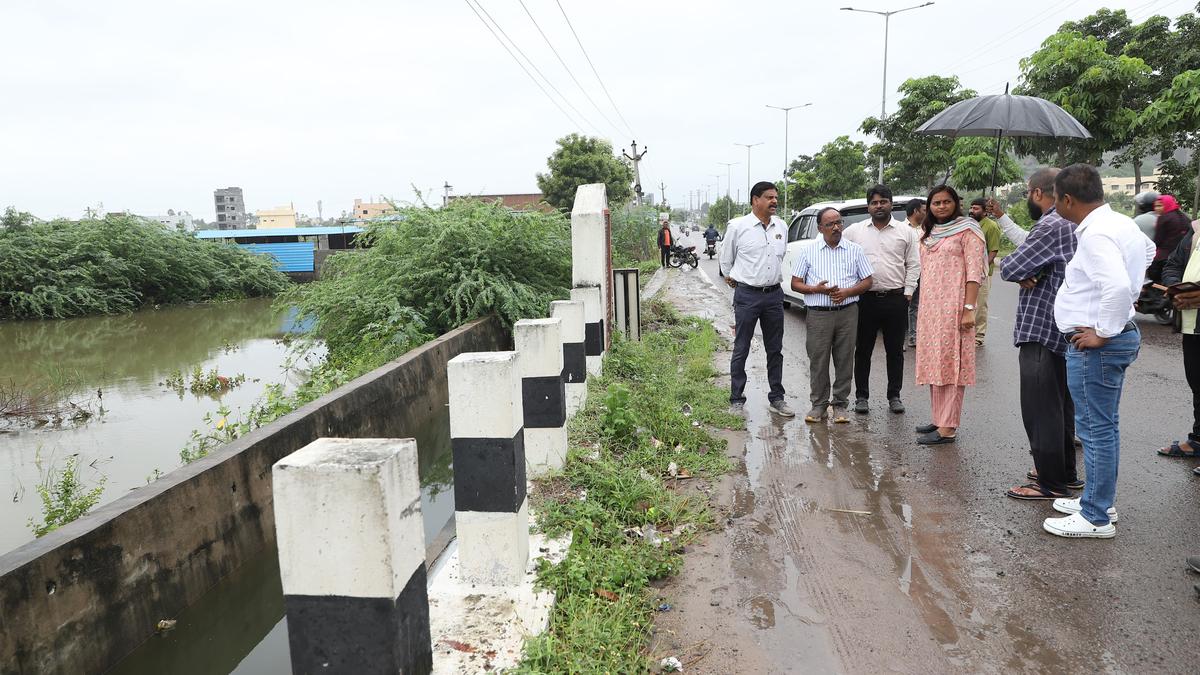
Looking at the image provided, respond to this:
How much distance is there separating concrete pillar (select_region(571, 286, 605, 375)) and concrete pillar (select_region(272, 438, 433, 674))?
4.69 meters

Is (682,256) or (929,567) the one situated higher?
(682,256)

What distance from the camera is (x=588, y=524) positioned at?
360cm

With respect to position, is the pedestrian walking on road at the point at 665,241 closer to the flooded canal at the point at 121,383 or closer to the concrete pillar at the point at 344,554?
the flooded canal at the point at 121,383

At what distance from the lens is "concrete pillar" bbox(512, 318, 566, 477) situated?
403cm

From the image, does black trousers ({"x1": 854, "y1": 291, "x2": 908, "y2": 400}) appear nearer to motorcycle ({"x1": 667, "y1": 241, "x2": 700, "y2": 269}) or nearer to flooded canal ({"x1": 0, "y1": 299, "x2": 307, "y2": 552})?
flooded canal ({"x1": 0, "y1": 299, "x2": 307, "y2": 552})

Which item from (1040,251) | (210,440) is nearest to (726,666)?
(1040,251)

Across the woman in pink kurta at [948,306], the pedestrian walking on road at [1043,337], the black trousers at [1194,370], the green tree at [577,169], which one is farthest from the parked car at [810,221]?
the green tree at [577,169]

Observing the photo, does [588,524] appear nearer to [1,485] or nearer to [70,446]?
[1,485]

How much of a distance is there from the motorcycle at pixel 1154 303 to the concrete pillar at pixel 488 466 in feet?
9.62

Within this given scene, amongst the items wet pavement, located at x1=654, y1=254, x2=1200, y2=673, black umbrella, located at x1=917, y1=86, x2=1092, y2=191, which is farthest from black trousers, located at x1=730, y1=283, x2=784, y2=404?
black umbrella, located at x1=917, y1=86, x2=1092, y2=191

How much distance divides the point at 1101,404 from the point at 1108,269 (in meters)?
0.63

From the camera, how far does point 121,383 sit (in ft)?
37.6

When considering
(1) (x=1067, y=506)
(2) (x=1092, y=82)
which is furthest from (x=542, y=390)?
(2) (x=1092, y=82)

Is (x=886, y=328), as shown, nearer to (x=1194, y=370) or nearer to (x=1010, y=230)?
→ (x=1010, y=230)
